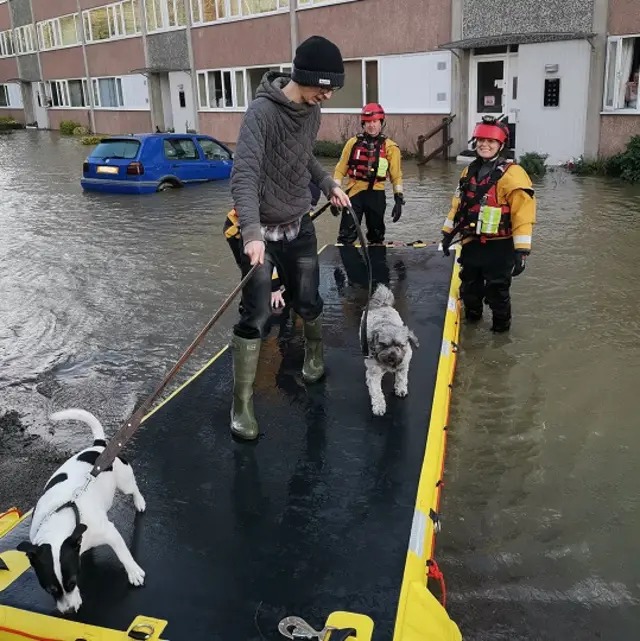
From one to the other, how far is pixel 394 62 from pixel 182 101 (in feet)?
41.5

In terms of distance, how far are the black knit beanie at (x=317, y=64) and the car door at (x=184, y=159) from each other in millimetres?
12793

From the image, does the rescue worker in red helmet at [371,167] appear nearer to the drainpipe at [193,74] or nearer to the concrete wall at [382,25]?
the concrete wall at [382,25]

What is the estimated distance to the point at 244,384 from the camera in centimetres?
402

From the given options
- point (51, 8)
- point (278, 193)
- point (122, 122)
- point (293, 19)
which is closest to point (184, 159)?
point (293, 19)

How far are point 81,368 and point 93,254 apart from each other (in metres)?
4.67

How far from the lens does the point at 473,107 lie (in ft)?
60.2

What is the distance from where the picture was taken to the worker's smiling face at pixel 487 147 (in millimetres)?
5641

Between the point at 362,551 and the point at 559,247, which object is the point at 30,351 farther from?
the point at 559,247

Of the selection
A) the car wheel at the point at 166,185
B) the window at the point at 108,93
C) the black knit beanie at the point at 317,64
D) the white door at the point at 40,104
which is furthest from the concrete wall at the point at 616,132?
the white door at the point at 40,104

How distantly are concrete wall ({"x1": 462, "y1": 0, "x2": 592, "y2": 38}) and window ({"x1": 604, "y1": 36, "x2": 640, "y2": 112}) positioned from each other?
84 cm

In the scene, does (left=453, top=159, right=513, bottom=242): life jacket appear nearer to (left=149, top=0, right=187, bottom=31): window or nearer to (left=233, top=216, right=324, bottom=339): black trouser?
(left=233, top=216, right=324, bottom=339): black trouser

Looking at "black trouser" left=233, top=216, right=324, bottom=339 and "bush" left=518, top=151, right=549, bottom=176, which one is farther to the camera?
"bush" left=518, top=151, right=549, bottom=176

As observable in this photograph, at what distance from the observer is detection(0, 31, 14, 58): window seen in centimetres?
4419

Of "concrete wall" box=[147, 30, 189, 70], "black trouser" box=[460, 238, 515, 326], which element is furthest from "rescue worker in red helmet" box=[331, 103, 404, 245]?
"concrete wall" box=[147, 30, 189, 70]
